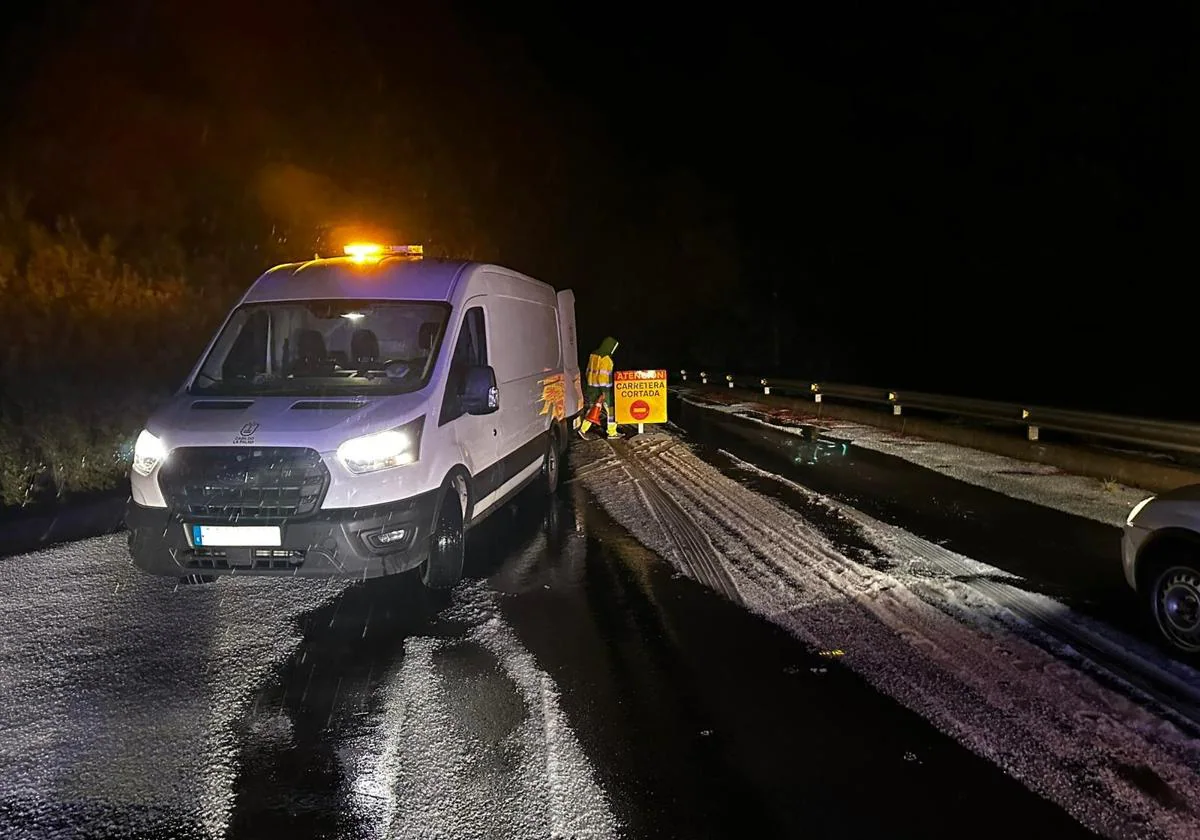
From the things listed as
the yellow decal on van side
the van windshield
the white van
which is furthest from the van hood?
the yellow decal on van side

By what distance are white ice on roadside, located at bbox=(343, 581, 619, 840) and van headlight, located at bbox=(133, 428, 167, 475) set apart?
2.09 m

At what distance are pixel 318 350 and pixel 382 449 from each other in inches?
77.7

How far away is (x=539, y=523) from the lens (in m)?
8.62

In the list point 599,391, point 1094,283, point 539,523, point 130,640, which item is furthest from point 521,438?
point 1094,283

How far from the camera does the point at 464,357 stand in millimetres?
6941

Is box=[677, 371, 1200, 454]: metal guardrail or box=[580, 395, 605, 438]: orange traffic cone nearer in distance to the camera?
box=[677, 371, 1200, 454]: metal guardrail

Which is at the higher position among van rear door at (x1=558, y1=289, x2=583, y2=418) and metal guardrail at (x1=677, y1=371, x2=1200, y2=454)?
van rear door at (x1=558, y1=289, x2=583, y2=418)

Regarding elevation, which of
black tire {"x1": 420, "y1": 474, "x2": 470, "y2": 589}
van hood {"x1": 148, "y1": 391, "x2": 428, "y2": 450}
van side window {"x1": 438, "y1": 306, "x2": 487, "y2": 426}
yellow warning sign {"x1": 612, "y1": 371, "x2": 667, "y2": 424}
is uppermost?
van side window {"x1": 438, "y1": 306, "x2": 487, "y2": 426}

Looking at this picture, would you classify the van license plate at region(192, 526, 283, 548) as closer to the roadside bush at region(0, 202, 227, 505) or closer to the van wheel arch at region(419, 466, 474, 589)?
the van wheel arch at region(419, 466, 474, 589)

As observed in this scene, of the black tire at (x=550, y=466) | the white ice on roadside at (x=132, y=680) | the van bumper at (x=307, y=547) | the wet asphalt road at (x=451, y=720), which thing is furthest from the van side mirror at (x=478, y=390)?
the black tire at (x=550, y=466)

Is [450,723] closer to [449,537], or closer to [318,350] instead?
[449,537]

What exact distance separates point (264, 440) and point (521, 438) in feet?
10.5

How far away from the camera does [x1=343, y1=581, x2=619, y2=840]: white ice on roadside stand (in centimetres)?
340

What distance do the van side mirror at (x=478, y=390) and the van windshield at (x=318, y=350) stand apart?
0.32 m
